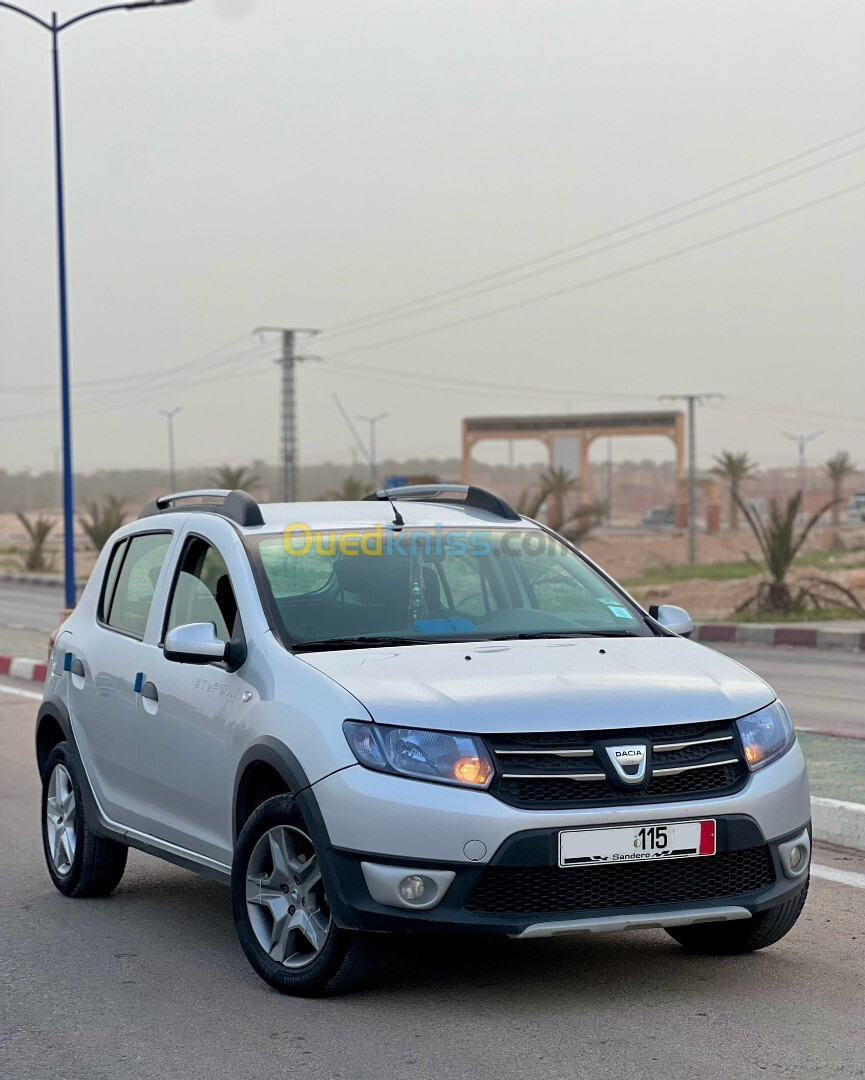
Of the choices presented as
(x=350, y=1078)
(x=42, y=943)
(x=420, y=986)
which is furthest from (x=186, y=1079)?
(x=42, y=943)

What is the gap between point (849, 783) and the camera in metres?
8.18

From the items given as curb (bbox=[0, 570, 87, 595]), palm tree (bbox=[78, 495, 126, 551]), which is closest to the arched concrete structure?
curb (bbox=[0, 570, 87, 595])

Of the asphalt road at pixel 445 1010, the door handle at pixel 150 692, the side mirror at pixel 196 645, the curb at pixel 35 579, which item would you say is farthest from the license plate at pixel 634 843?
the curb at pixel 35 579

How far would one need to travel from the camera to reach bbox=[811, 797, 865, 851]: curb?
7051 millimetres

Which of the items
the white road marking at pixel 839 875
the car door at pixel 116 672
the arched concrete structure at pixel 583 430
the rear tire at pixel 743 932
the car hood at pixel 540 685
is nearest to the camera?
the car hood at pixel 540 685

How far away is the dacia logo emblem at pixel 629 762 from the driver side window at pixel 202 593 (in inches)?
65.9

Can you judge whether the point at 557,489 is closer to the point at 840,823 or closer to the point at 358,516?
the point at 840,823

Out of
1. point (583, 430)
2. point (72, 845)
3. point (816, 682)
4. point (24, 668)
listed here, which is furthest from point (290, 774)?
point (583, 430)

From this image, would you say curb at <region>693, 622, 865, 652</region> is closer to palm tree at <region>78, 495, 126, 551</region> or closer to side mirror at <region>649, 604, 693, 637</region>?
side mirror at <region>649, 604, 693, 637</region>

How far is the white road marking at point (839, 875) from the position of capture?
6344mm

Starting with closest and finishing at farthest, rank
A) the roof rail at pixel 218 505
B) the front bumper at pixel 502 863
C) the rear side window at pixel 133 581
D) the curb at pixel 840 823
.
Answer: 1. the front bumper at pixel 502 863
2. the roof rail at pixel 218 505
3. the rear side window at pixel 133 581
4. the curb at pixel 840 823

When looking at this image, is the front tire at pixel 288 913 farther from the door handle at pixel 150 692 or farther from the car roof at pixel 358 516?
the car roof at pixel 358 516

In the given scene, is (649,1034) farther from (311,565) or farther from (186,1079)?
(311,565)

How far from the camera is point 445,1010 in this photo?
4.57 meters
